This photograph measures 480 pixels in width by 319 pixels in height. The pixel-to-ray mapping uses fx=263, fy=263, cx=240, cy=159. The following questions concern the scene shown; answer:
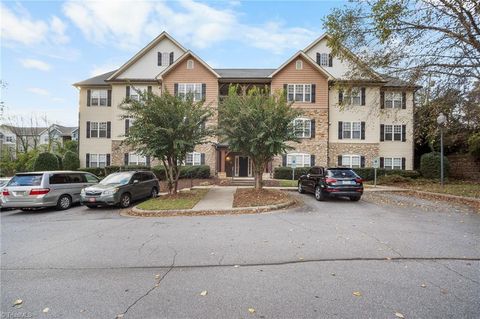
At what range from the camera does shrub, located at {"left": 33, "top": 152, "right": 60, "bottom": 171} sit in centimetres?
2459

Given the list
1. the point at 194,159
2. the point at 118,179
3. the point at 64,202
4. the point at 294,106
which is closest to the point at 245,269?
the point at 118,179

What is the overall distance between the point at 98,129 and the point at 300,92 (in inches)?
784

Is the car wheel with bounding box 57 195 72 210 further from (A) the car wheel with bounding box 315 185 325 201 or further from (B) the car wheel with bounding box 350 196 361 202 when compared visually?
(B) the car wheel with bounding box 350 196 361 202

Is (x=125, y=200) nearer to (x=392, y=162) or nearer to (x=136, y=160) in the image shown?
(x=136, y=160)

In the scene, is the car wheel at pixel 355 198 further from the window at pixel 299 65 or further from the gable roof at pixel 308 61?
the window at pixel 299 65

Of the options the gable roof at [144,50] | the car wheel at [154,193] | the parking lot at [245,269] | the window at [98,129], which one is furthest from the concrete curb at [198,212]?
the gable roof at [144,50]

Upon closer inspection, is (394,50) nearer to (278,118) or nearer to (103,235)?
(278,118)

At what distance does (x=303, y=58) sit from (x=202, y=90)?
977cm

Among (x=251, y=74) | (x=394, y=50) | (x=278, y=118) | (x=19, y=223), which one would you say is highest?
(x=251, y=74)

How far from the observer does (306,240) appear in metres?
6.04

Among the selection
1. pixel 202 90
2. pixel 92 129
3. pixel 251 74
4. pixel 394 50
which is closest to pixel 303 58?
pixel 251 74

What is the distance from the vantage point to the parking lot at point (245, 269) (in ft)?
10.7

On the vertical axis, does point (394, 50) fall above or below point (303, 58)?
below

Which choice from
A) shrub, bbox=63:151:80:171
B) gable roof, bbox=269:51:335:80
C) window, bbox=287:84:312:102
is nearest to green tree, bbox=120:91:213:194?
gable roof, bbox=269:51:335:80
